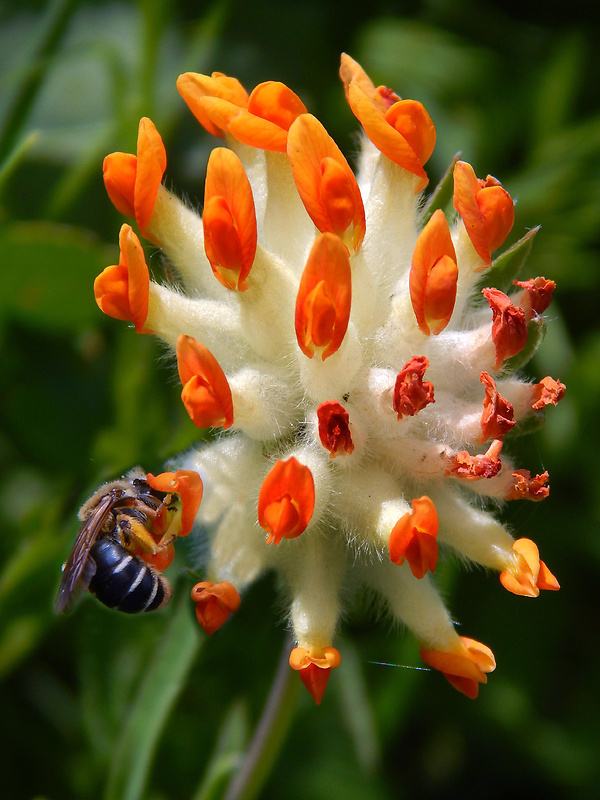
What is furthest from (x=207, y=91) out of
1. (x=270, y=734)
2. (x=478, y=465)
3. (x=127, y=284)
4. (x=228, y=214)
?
(x=270, y=734)

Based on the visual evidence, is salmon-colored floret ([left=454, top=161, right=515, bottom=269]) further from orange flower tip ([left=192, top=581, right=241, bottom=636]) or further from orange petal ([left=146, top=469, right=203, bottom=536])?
orange flower tip ([left=192, top=581, right=241, bottom=636])

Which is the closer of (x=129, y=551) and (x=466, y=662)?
(x=466, y=662)

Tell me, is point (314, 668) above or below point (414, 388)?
below

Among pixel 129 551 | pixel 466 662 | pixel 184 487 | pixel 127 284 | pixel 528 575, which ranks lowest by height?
pixel 129 551

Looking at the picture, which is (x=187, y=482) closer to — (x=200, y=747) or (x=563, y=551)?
(x=200, y=747)

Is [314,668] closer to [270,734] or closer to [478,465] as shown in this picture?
[478,465]

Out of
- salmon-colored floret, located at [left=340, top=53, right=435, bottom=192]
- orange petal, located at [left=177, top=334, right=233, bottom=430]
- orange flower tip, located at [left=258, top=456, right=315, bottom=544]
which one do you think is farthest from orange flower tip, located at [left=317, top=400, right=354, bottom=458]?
salmon-colored floret, located at [left=340, top=53, right=435, bottom=192]
